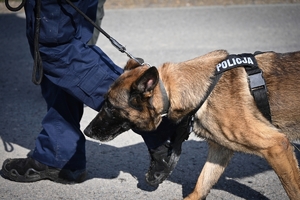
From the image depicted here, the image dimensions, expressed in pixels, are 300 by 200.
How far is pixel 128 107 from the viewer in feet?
11.2

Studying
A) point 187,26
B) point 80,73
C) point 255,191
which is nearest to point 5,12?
point 187,26

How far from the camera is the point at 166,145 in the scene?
12.8 ft

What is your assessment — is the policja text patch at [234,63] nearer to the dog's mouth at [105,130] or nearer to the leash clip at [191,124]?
the leash clip at [191,124]

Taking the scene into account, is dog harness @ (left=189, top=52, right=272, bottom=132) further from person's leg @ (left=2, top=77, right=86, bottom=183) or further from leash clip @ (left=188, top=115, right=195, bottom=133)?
person's leg @ (left=2, top=77, right=86, bottom=183)

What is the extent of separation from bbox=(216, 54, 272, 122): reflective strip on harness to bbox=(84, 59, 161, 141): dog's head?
508mm

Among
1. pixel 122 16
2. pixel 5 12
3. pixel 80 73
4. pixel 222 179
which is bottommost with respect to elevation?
pixel 5 12

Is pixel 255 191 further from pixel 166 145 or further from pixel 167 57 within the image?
pixel 167 57

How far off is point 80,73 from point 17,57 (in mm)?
3787

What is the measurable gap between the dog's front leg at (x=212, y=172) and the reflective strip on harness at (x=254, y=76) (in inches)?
20.9

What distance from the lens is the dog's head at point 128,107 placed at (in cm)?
331

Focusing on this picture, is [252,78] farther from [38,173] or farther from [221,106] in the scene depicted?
[38,173]

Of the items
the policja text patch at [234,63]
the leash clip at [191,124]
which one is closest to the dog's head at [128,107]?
the leash clip at [191,124]

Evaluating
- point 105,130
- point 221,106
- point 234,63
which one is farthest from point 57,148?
point 234,63

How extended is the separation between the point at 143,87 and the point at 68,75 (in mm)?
704
